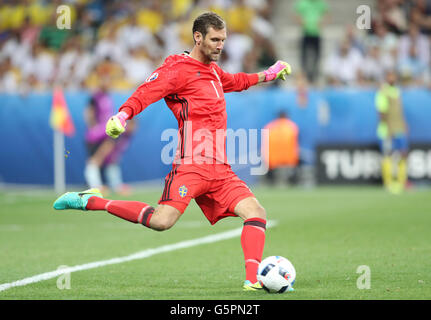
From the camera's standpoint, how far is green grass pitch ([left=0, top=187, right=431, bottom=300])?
6.15 metres

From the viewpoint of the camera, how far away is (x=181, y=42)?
20.6 metres

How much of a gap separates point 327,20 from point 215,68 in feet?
50.9

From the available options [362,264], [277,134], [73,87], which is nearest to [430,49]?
[277,134]

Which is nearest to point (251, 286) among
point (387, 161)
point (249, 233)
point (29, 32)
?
point (249, 233)

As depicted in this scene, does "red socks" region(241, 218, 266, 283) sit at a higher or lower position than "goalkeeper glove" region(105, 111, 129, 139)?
lower

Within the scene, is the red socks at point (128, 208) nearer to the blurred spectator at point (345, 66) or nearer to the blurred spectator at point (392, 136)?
the blurred spectator at point (392, 136)

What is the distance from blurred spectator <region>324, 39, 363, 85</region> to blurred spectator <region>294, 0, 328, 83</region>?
70 centimetres

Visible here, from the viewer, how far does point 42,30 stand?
21.9 metres

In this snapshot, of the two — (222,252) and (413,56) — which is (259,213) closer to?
(222,252)

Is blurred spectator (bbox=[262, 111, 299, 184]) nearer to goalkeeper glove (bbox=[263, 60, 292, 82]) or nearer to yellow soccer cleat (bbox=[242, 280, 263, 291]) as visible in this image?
goalkeeper glove (bbox=[263, 60, 292, 82])

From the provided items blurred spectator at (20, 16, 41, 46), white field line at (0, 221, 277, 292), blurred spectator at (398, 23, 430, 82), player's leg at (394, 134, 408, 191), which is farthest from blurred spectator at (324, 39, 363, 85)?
white field line at (0, 221, 277, 292)

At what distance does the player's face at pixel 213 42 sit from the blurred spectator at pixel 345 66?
1364 cm

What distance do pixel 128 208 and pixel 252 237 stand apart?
3.37 ft
